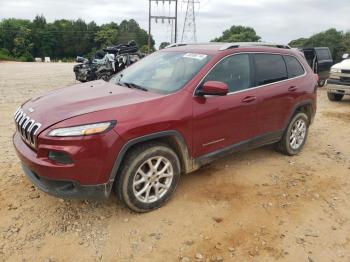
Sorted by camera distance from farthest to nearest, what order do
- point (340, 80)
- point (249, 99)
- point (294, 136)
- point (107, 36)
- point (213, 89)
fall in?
1. point (107, 36)
2. point (340, 80)
3. point (294, 136)
4. point (249, 99)
5. point (213, 89)

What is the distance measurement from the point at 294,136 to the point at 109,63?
857 centimetres

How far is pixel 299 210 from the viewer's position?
4023 mm

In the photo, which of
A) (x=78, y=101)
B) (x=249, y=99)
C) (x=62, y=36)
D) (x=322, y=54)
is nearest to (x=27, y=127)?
(x=78, y=101)

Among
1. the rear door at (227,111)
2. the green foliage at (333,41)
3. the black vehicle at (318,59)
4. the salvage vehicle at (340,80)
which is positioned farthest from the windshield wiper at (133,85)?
the green foliage at (333,41)

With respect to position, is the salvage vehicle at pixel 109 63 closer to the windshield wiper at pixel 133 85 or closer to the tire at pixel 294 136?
the tire at pixel 294 136

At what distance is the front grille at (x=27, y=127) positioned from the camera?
336 cm

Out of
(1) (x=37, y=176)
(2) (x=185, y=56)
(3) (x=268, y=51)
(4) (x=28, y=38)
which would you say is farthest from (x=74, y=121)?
(4) (x=28, y=38)

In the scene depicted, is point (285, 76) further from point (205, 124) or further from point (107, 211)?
A: point (107, 211)

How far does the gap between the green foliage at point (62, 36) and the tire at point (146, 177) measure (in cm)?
7159

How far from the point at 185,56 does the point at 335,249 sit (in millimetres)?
2745

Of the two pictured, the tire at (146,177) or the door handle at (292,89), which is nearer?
the tire at (146,177)

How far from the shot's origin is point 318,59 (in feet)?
46.8

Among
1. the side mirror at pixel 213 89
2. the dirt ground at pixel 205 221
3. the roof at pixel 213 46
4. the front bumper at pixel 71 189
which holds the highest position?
the roof at pixel 213 46

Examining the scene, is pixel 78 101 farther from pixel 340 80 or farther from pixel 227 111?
pixel 340 80
